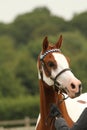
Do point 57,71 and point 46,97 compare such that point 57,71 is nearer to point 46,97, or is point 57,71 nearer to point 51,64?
point 51,64

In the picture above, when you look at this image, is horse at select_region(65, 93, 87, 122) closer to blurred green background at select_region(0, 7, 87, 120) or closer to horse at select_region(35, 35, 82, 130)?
horse at select_region(35, 35, 82, 130)

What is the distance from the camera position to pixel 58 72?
324 inches

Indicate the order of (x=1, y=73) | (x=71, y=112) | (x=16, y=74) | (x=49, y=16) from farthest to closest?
(x=49, y=16)
(x=16, y=74)
(x=1, y=73)
(x=71, y=112)

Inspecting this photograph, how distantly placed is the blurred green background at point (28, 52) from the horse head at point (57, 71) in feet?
49.6

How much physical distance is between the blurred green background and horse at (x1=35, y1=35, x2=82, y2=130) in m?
15.0

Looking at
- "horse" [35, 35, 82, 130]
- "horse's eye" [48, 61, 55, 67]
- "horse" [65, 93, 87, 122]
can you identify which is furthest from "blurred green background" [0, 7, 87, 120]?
"horse's eye" [48, 61, 55, 67]

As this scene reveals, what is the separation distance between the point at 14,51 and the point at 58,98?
266 feet

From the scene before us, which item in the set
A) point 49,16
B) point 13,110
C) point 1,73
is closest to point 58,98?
point 13,110

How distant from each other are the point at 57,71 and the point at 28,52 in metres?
72.2

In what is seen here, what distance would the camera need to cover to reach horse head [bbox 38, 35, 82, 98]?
7.95 metres

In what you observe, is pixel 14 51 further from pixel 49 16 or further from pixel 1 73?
pixel 1 73

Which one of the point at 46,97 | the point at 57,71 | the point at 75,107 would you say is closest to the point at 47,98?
the point at 46,97

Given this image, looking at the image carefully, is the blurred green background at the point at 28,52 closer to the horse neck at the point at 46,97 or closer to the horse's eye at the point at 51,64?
the horse neck at the point at 46,97

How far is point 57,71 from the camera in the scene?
325 inches
